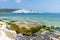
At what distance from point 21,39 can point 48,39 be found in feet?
4.31

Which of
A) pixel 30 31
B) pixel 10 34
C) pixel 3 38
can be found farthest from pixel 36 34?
pixel 3 38

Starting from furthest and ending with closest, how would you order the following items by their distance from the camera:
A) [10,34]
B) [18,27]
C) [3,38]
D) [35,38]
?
[18,27], [35,38], [10,34], [3,38]

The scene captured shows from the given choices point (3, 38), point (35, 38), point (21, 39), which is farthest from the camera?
point (35, 38)

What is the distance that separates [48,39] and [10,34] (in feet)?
10.8

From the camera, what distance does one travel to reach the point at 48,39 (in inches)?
383

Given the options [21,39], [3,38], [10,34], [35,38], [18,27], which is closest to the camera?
[3,38]

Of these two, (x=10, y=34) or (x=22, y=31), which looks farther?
(x=22, y=31)

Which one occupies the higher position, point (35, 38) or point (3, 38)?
point (3, 38)

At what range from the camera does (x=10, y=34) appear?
6.79m

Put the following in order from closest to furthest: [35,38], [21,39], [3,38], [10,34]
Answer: [3,38] < [10,34] < [21,39] < [35,38]

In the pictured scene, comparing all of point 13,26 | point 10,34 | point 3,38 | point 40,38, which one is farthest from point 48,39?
point 3,38

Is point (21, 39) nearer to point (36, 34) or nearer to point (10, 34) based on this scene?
point (36, 34)

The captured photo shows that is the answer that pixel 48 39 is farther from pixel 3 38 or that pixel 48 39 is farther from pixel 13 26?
pixel 3 38

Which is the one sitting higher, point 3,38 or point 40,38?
point 3,38
